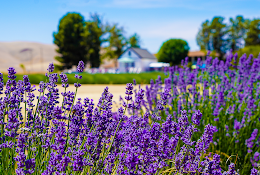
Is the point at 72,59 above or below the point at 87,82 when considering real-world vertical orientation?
above

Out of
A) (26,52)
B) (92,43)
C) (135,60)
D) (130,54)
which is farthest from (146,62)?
(26,52)

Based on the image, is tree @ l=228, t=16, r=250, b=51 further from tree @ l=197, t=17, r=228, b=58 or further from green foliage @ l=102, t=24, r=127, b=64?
green foliage @ l=102, t=24, r=127, b=64

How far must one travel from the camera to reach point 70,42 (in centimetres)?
3128

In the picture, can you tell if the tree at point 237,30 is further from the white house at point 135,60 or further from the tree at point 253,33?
the white house at point 135,60

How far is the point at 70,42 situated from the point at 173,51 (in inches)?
701

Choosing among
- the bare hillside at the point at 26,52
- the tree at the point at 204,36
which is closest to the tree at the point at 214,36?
the tree at the point at 204,36

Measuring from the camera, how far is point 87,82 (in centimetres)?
1458

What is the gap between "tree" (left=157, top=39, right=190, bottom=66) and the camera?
42.3 metres

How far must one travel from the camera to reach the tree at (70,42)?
30.6m

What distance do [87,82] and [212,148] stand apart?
11.7m

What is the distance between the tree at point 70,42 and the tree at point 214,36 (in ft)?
73.8

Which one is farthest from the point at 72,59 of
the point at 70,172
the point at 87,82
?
the point at 70,172

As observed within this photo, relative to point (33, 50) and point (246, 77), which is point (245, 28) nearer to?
point (246, 77)

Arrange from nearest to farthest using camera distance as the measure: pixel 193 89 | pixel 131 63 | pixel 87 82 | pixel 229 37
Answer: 1. pixel 193 89
2. pixel 87 82
3. pixel 131 63
4. pixel 229 37
